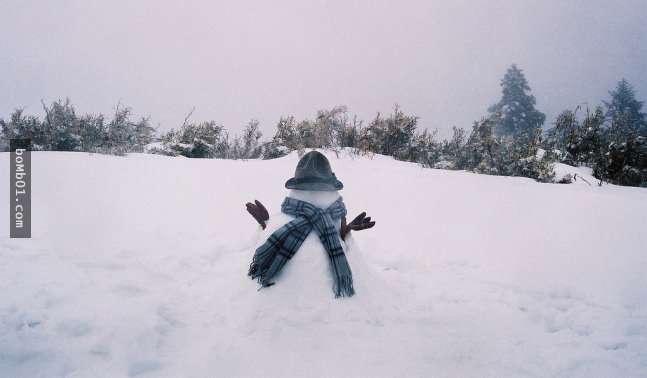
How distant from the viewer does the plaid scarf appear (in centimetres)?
200

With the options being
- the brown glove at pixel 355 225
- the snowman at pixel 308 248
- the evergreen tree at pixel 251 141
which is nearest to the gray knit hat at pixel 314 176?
the snowman at pixel 308 248

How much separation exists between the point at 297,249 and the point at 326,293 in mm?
375

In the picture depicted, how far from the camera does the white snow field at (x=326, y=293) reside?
5.63 ft

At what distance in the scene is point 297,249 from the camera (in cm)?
205

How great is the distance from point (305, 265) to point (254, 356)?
0.64 metres

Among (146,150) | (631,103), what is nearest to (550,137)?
(146,150)

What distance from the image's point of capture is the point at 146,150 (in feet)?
34.6

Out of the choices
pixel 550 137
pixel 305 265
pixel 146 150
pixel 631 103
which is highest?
pixel 631 103

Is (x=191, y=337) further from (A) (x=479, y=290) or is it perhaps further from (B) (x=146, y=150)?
(B) (x=146, y=150)

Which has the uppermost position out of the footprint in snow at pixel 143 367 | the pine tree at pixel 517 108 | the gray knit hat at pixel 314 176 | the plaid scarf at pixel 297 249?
the pine tree at pixel 517 108

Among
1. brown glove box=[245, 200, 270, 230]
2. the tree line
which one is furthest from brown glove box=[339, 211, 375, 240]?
the tree line

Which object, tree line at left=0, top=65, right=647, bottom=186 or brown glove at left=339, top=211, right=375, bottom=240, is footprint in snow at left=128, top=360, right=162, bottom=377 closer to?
brown glove at left=339, top=211, right=375, bottom=240

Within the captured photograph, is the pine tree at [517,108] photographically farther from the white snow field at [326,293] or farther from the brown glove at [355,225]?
the brown glove at [355,225]

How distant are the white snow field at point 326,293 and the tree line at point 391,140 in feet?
12.7
